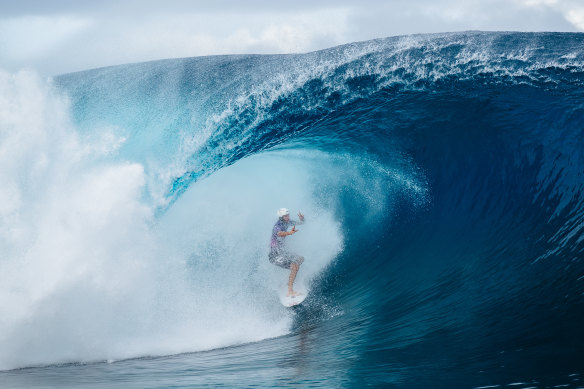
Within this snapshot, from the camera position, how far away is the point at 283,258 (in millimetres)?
6348

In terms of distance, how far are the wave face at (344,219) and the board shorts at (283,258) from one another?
564mm

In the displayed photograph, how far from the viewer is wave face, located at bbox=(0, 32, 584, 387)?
4.91m

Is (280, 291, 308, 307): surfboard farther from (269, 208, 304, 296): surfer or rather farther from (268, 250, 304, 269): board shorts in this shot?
(268, 250, 304, 269): board shorts

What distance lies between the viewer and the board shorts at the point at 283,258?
6340 mm

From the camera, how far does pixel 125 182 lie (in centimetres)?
736

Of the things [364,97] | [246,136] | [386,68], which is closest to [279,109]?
[246,136]

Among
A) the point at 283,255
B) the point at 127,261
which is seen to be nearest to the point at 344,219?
the point at 283,255

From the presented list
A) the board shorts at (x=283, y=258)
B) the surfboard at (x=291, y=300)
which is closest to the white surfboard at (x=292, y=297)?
the surfboard at (x=291, y=300)

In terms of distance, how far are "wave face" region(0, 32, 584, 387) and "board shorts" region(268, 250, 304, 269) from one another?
0.56m

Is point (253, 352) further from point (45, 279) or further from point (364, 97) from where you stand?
point (364, 97)

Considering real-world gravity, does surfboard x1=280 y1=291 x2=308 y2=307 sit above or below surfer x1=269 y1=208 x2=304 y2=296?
below

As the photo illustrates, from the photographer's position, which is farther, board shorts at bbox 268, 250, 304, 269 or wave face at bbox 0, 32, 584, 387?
board shorts at bbox 268, 250, 304, 269

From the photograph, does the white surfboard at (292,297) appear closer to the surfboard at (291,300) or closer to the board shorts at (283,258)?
the surfboard at (291,300)

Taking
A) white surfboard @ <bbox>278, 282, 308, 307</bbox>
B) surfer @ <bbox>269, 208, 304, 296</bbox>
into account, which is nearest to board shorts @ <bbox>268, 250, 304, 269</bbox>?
surfer @ <bbox>269, 208, 304, 296</bbox>
